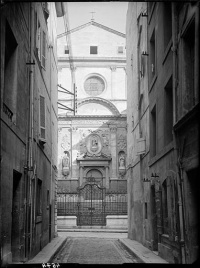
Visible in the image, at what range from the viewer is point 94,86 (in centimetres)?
4750

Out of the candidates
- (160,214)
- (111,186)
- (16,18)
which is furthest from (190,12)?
(111,186)

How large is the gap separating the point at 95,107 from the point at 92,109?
0.36 metres

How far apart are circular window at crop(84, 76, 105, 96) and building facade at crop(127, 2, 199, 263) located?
26.1m

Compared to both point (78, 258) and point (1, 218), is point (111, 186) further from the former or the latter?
point (1, 218)

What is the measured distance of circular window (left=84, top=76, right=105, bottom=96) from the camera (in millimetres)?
47375

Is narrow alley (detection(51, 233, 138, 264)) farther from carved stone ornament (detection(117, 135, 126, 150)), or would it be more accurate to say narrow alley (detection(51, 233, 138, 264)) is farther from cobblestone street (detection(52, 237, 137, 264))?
carved stone ornament (detection(117, 135, 126, 150))

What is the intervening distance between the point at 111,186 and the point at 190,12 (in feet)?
113

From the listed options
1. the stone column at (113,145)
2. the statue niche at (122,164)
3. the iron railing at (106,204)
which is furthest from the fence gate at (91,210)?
the stone column at (113,145)

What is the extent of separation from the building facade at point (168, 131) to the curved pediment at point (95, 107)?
24190mm

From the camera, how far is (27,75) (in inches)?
498

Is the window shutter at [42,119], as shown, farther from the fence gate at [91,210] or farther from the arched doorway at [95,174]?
the arched doorway at [95,174]

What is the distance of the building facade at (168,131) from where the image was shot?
9531 mm

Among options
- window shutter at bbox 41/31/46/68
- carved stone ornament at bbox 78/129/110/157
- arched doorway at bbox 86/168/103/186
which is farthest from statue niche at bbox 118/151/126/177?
window shutter at bbox 41/31/46/68

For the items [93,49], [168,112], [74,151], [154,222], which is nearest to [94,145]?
[74,151]
